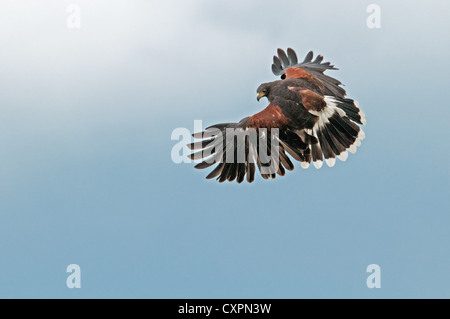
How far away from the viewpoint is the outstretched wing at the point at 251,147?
1564cm

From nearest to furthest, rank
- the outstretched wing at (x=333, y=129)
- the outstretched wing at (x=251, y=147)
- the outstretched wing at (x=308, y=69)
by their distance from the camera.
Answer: the outstretched wing at (x=251, y=147)
the outstretched wing at (x=333, y=129)
the outstretched wing at (x=308, y=69)

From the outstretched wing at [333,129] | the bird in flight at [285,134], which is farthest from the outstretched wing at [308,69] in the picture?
the outstretched wing at [333,129]

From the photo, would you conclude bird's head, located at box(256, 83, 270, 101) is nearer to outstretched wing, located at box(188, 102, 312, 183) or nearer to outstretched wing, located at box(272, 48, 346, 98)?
outstretched wing, located at box(188, 102, 312, 183)

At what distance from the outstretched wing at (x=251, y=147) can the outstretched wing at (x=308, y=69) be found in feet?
5.93

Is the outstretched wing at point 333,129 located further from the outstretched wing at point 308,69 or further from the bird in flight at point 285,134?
the outstretched wing at point 308,69

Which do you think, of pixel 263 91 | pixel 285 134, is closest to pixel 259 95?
pixel 263 91

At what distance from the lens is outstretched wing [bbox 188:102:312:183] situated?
616 inches

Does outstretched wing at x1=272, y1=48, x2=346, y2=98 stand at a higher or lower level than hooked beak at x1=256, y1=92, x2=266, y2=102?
higher

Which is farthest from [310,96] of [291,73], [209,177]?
[209,177]


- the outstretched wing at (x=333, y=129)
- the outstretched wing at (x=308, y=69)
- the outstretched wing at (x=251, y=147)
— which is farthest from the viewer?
the outstretched wing at (x=308, y=69)

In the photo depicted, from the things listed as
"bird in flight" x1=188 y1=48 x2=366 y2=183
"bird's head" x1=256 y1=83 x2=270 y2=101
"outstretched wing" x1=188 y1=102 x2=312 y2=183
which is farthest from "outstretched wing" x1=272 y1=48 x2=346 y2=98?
"outstretched wing" x1=188 y1=102 x2=312 y2=183

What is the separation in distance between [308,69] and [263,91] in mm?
2170

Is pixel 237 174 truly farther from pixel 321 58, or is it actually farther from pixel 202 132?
pixel 321 58

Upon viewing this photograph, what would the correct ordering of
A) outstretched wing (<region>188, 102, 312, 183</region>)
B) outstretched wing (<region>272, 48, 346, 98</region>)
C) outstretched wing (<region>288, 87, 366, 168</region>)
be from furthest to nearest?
outstretched wing (<region>272, 48, 346, 98</region>), outstretched wing (<region>288, 87, 366, 168</region>), outstretched wing (<region>188, 102, 312, 183</region>)
